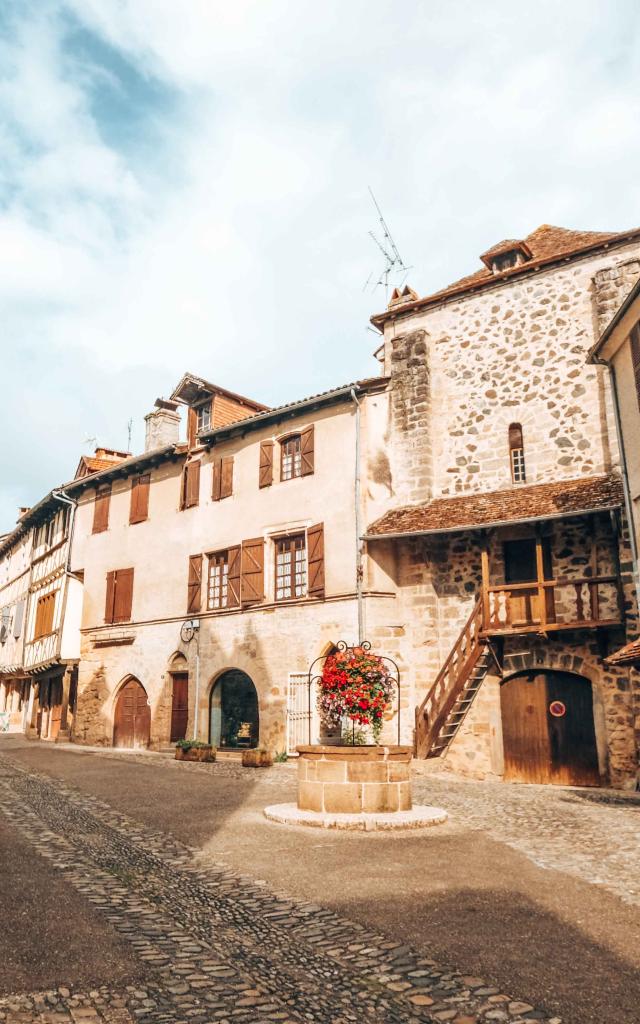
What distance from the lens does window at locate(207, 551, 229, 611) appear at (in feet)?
60.4

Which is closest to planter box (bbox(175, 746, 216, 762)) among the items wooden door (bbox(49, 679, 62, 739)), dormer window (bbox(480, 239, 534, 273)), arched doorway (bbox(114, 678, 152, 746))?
arched doorway (bbox(114, 678, 152, 746))

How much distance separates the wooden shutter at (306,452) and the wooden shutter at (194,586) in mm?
3778

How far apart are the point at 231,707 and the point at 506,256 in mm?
11661

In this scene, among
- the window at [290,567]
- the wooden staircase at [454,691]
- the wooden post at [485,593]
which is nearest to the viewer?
the wooden staircase at [454,691]

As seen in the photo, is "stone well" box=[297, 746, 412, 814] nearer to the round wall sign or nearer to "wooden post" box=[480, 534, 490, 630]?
"wooden post" box=[480, 534, 490, 630]

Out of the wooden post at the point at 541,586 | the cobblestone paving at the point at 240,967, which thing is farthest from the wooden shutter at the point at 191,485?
the cobblestone paving at the point at 240,967

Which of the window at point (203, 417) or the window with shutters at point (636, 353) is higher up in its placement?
the window at point (203, 417)

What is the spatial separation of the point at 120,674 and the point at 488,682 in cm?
1049

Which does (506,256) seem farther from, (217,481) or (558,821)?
(558,821)

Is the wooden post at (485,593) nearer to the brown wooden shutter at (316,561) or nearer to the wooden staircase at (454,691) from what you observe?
the wooden staircase at (454,691)

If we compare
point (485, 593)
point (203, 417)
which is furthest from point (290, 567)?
point (203, 417)

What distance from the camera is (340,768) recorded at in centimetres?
871

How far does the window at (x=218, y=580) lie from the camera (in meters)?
18.4

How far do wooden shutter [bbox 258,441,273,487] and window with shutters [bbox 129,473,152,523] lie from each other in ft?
14.8
